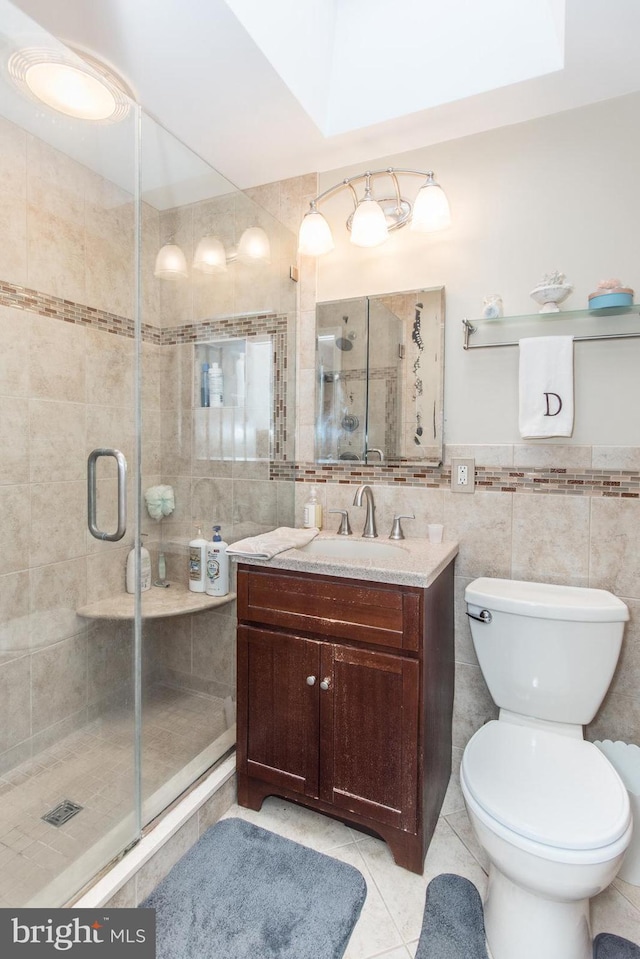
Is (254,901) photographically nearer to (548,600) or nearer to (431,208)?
(548,600)

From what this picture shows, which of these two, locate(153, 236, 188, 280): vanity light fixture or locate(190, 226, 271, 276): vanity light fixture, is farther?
locate(190, 226, 271, 276): vanity light fixture

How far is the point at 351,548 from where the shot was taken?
1935 mm

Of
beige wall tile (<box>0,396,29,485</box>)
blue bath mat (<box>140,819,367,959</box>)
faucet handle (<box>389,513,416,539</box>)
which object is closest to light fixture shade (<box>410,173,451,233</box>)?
A: faucet handle (<box>389,513,416,539</box>)

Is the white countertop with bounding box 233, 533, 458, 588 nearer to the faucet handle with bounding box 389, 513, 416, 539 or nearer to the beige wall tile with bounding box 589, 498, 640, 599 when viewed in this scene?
the faucet handle with bounding box 389, 513, 416, 539

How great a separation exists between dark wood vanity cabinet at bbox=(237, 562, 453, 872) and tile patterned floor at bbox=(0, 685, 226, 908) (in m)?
0.23

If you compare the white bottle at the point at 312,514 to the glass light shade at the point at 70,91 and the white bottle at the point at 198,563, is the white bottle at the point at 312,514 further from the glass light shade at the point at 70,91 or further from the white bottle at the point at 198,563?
the glass light shade at the point at 70,91

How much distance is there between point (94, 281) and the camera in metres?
1.60

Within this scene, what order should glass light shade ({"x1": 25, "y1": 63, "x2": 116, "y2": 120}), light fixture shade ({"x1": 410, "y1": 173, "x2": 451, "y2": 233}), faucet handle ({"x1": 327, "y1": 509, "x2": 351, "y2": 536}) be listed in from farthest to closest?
1. faucet handle ({"x1": 327, "y1": 509, "x2": 351, "y2": 536})
2. light fixture shade ({"x1": 410, "y1": 173, "x2": 451, "y2": 233})
3. glass light shade ({"x1": 25, "y1": 63, "x2": 116, "y2": 120})

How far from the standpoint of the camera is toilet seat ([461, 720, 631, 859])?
1.08 metres

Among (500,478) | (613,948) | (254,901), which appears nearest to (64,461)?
(254,901)

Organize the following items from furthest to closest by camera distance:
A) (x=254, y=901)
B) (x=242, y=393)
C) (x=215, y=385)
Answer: (x=242, y=393) → (x=215, y=385) → (x=254, y=901)

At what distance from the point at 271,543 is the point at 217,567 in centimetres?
23

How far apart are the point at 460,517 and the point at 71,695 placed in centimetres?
150

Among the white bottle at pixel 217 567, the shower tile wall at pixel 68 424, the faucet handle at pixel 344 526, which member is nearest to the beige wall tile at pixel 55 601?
the shower tile wall at pixel 68 424
